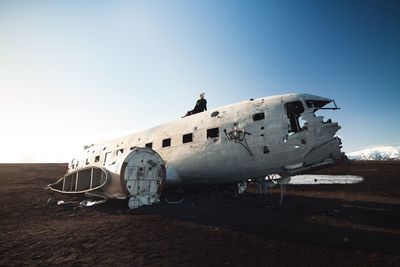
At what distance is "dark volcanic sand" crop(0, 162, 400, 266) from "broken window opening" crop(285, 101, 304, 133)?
13.2 ft

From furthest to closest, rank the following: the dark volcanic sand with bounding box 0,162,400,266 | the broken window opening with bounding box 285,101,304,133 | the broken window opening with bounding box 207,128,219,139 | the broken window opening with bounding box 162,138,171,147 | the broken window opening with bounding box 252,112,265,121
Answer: the broken window opening with bounding box 162,138,171,147 < the broken window opening with bounding box 207,128,219,139 < the broken window opening with bounding box 252,112,265,121 < the broken window opening with bounding box 285,101,304,133 < the dark volcanic sand with bounding box 0,162,400,266

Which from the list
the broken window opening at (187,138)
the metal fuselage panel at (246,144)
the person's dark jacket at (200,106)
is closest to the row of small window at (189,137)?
the broken window opening at (187,138)

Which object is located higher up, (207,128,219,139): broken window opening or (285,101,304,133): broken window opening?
(285,101,304,133): broken window opening

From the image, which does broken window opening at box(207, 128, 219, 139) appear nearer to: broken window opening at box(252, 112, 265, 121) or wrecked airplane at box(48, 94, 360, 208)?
wrecked airplane at box(48, 94, 360, 208)

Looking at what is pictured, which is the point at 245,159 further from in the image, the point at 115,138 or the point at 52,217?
the point at 115,138

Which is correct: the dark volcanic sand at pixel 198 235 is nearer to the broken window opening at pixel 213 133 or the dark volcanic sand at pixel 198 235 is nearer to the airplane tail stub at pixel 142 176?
the airplane tail stub at pixel 142 176

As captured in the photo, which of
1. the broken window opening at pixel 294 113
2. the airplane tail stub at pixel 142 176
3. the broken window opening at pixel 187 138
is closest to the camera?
the airplane tail stub at pixel 142 176

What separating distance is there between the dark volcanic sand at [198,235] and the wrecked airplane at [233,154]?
1446mm

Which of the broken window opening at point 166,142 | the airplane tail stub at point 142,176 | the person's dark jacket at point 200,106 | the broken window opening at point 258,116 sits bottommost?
the airplane tail stub at point 142,176

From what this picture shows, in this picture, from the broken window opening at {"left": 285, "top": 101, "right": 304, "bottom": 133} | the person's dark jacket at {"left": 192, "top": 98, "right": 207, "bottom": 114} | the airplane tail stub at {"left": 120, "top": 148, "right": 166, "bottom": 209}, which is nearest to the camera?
the airplane tail stub at {"left": 120, "top": 148, "right": 166, "bottom": 209}

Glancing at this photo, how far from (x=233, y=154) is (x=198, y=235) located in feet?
19.6

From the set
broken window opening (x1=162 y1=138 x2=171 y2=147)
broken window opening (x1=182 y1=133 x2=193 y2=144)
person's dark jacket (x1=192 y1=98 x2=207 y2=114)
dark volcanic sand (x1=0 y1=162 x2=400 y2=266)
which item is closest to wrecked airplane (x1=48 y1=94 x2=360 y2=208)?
broken window opening (x1=182 y1=133 x2=193 y2=144)

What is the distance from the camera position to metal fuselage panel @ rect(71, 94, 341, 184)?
1162 cm

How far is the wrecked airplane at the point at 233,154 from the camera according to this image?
11609mm
